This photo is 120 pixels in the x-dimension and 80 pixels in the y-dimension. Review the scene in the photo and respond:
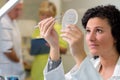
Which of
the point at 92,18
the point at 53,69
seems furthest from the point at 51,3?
the point at 53,69

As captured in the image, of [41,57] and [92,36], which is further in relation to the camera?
[41,57]

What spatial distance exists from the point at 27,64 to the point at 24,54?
0.57ft

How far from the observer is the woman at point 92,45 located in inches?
33.3

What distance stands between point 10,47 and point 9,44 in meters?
0.03

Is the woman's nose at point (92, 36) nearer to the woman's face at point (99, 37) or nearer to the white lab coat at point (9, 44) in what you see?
the woman's face at point (99, 37)

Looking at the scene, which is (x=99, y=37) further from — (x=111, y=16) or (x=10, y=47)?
(x=10, y=47)

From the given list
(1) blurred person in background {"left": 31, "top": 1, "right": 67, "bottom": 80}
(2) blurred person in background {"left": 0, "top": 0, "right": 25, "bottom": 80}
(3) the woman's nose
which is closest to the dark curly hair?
(3) the woman's nose

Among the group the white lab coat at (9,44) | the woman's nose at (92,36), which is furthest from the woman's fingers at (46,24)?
the white lab coat at (9,44)

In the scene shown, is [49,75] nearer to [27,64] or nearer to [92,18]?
[92,18]

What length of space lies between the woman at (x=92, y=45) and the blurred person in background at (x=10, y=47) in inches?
25.8

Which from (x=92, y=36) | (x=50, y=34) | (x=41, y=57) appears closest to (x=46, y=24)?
(x=50, y=34)

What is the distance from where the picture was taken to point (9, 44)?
168cm

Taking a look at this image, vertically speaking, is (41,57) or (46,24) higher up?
(46,24)

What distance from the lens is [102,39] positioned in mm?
1006
